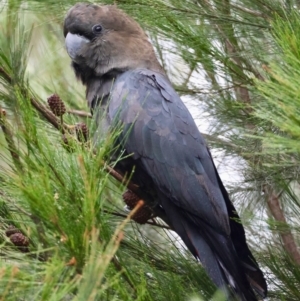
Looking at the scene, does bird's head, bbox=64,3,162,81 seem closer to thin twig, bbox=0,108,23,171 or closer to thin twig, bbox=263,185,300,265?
thin twig, bbox=263,185,300,265

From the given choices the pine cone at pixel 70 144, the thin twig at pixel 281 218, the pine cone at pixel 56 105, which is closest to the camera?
the pine cone at pixel 70 144

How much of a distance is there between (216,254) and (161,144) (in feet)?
1.17

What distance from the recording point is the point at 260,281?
1.85m

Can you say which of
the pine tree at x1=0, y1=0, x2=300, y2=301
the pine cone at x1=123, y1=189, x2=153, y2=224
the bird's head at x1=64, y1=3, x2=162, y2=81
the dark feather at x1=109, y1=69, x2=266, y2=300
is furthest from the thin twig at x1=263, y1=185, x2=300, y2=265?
the bird's head at x1=64, y1=3, x2=162, y2=81

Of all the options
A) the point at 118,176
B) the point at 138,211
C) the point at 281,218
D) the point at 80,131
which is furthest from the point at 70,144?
the point at 281,218

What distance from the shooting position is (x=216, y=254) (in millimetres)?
1854

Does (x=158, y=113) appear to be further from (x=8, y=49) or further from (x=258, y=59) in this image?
(x=8, y=49)

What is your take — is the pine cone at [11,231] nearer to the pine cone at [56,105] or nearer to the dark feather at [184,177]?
the pine cone at [56,105]

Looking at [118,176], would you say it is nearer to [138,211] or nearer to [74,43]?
[138,211]

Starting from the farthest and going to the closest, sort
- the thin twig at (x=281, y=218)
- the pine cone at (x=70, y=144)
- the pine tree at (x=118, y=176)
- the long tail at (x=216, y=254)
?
the thin twig at (x=281, y=218) → the long tail at (x=216, y=254) → the pine cone at (x=70, y=144) → the pine tree at (x=118, y=176)

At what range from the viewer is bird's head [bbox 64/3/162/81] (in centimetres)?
219

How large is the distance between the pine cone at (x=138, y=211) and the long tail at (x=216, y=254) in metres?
0.05

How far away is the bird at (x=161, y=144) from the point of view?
186 cm

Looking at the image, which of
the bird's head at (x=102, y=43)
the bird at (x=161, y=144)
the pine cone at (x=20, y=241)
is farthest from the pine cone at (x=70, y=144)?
the bird's head at (x=102, y=43)
